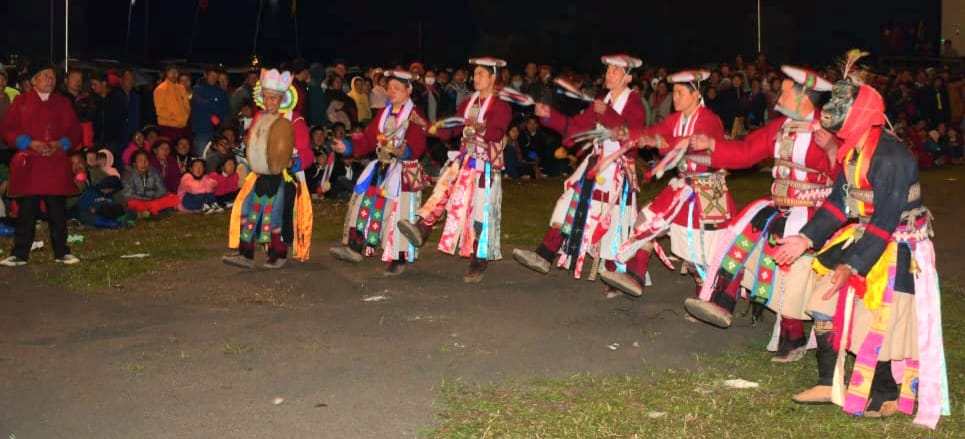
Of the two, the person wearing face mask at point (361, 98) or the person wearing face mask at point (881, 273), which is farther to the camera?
the person wearing face mask at point (361, 98)

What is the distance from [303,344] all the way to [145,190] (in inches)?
290

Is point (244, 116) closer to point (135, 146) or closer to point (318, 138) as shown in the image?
point (318, 138)

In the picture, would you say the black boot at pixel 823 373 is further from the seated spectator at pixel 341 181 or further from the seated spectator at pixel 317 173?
the seated spectator at pixel 317 173

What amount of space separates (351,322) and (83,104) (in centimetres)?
798

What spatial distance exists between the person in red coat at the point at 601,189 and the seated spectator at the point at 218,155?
289 inches

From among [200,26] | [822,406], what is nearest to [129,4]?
[200,26]

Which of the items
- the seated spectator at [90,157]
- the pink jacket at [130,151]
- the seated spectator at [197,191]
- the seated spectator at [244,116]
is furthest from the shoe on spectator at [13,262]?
the seated spectator at [244,116]

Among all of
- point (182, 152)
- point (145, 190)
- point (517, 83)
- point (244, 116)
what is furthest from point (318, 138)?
point (517, 83)

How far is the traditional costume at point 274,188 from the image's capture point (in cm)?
1014

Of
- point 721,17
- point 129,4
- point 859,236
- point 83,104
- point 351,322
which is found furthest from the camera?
point 721,17

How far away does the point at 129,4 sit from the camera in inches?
819

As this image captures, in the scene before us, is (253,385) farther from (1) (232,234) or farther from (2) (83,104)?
(2) (83,104)

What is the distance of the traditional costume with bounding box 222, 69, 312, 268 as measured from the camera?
10141mm

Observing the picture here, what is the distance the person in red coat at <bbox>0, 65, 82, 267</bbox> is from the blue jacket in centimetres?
576
